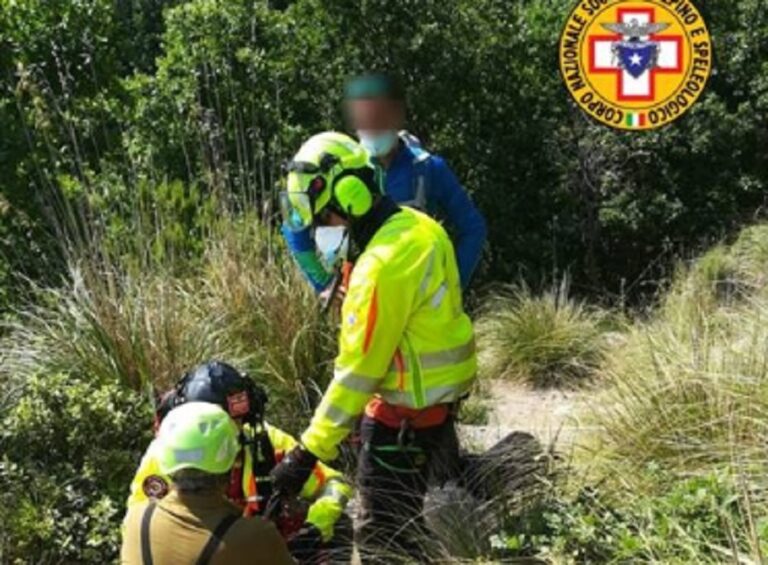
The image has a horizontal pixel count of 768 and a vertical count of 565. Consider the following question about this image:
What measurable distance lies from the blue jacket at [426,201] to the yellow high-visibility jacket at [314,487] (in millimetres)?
891

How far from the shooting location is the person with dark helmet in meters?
3.96

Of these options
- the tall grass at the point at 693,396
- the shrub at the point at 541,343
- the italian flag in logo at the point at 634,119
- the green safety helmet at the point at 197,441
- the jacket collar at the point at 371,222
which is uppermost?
the jacket collar at the point at 371,222

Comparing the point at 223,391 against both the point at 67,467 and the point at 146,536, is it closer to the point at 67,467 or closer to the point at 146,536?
the point at 146,536

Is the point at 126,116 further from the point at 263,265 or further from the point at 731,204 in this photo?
the point at 731,204

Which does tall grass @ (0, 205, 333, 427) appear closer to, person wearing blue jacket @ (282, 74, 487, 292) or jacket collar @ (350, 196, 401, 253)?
person wearing blue jacket @ (282, 74, 487, 292)

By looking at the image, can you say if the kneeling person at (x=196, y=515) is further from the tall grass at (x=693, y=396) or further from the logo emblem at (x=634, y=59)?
the logo emblem at (x=634, y=59)

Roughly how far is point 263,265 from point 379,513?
7.48ft

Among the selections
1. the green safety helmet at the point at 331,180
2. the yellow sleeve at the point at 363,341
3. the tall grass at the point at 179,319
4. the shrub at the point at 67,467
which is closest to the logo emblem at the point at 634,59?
the tall grass at the point at 179,319

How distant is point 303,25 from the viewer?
11164mm

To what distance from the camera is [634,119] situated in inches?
474

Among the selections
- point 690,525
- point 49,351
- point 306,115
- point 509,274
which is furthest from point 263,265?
point 509,274

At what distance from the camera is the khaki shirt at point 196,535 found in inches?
124

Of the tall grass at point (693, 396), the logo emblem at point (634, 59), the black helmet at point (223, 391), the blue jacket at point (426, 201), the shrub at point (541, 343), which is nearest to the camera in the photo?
the black helmet at point (223, 391)

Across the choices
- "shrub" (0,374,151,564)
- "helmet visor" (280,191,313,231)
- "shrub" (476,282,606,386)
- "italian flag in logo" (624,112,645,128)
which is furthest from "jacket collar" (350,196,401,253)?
"italian flag in logo" (624,112,645,128)
